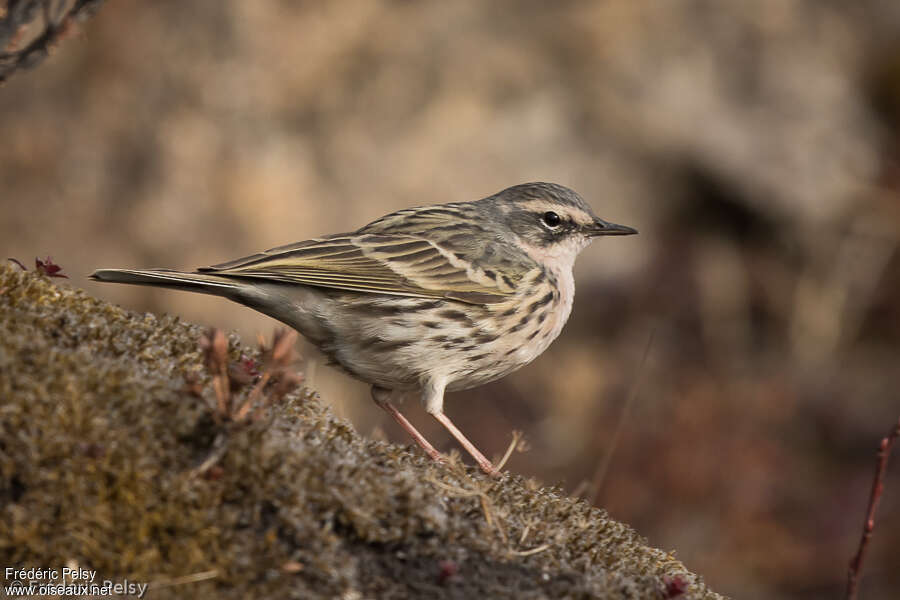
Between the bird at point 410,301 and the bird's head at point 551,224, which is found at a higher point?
the bird's head at point 551,224

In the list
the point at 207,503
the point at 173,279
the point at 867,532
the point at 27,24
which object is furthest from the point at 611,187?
the point at 207,503

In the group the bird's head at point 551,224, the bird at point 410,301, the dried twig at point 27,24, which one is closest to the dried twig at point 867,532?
the bird at point 410,301

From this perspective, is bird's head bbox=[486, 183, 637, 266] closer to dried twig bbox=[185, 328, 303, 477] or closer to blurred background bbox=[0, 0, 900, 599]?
dried twig bbox=[185, 328, 303, 477]

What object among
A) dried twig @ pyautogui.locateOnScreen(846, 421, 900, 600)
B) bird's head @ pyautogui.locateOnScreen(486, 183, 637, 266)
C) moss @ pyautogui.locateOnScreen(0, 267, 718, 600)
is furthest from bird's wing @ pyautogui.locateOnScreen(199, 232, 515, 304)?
dried twig @ pyautogui.locateOnScreen(846, 421, 900, 600)

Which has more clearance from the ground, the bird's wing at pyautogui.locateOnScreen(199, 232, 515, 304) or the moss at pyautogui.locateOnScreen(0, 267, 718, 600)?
the bird's wing at pyautogui.locateOnScreen(199, 232, 515, 304)

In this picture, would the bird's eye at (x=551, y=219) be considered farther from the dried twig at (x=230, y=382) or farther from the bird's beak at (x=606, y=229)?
the dried twig at (x=230, y=382)

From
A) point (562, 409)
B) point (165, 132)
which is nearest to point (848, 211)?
point (562, 409)
